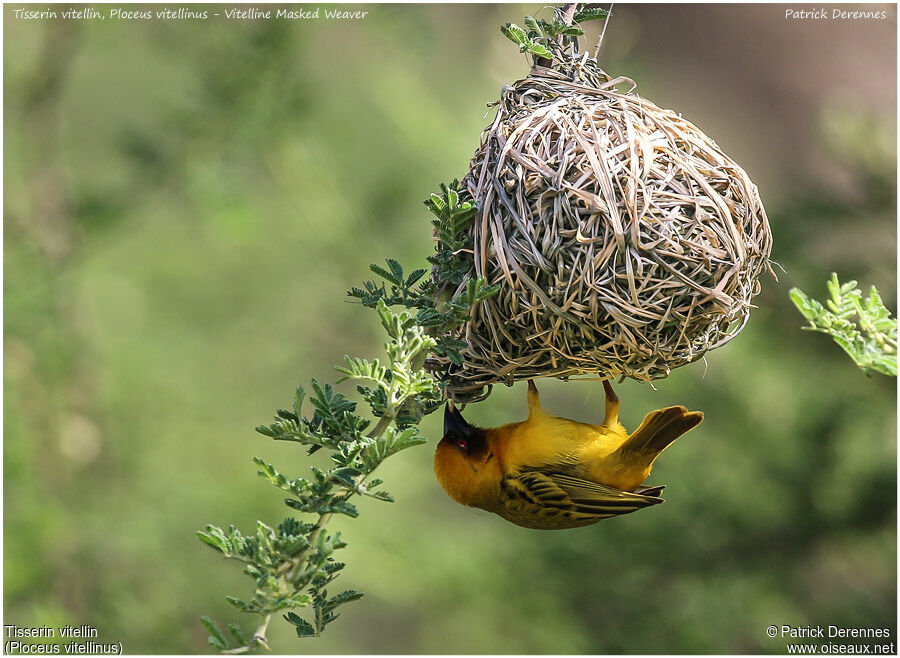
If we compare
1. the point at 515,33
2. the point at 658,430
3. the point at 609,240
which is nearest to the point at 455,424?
the point at 658,430

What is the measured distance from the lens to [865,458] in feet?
21.8

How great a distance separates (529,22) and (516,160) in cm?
45

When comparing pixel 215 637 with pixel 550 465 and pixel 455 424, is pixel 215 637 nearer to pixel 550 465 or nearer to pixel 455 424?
pixel 455 424

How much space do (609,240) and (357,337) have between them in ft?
22.5

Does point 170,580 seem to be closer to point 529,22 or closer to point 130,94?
point 130,94

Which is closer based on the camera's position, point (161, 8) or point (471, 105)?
point (161, 8)

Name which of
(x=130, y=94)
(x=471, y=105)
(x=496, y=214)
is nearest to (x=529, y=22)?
(x=496, y=214)

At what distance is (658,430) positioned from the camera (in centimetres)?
325

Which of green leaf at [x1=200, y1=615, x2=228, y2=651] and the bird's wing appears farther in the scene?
the bird's wing

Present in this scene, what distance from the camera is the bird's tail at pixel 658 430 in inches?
125

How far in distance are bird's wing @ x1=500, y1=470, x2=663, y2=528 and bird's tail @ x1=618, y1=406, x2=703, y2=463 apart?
0.17 meters

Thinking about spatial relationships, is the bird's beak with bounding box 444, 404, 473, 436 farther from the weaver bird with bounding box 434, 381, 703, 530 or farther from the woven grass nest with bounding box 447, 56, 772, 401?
the woven grass nest with bounding box 447, 56, 772, 401

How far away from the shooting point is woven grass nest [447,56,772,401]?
8.34 ft

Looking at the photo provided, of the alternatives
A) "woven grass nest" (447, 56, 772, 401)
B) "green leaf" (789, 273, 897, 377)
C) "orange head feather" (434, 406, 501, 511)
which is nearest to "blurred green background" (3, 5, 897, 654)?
"orange head feather" (434, 406, 501, 511)
